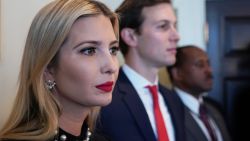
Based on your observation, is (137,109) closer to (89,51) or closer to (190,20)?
(89,51)

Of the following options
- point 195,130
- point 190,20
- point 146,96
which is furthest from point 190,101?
point 146,96

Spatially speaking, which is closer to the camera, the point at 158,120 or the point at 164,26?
the point at 158,120

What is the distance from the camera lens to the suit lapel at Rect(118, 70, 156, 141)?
65.8 inches

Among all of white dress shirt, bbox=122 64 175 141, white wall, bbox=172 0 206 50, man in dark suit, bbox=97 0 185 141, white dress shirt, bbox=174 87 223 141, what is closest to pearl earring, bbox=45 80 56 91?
man in dark suit, bbox=97 0 185 141

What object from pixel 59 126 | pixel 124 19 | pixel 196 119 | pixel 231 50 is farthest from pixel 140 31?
pixel 231 50

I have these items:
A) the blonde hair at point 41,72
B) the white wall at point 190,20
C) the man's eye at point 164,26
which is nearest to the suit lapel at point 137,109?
the man's eye at point 164,26

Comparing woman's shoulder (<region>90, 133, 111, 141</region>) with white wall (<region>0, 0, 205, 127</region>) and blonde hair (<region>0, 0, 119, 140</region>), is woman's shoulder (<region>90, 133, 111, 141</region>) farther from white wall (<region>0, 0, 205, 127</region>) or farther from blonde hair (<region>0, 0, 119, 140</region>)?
white wall (<region>0, 0, 205, 127</region>)

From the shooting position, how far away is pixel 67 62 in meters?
1.15

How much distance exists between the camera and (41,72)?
115 centimetres

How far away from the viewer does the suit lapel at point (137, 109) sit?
167cm

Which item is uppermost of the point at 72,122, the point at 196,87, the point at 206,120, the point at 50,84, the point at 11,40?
the point at 11,40

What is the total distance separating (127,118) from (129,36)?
413 mm

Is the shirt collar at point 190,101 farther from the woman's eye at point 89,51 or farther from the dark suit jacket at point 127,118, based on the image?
the woman's eye at point 89,51

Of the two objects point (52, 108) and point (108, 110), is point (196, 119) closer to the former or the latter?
point (108, 110)
